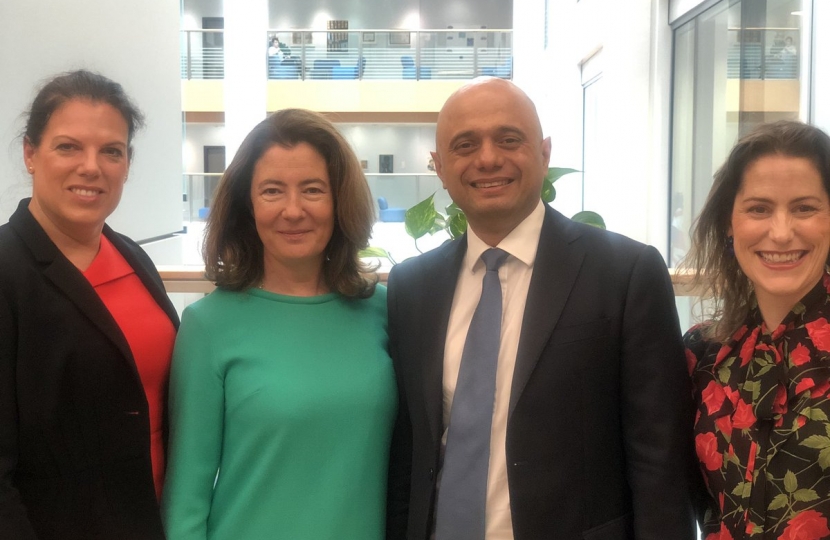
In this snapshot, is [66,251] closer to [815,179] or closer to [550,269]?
[550,269]

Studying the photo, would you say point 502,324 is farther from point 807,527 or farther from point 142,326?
point 142,326

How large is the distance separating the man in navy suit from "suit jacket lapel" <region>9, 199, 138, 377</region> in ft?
2.46

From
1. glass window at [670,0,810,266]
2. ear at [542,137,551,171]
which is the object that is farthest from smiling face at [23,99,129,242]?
glass window at [670,0,810,266]

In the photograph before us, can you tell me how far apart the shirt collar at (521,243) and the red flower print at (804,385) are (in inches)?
25.5

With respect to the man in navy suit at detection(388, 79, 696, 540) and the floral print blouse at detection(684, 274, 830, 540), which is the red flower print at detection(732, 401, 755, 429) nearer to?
the floral print blouse at detection(684, 274, 830, 540)

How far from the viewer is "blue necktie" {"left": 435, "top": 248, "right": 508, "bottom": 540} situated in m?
1.75

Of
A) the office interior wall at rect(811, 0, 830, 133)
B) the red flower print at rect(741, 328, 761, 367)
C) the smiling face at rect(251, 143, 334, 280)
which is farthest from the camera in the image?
the office interior wall at rect(811, 0, 830, 133)

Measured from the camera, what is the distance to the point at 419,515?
1866mm

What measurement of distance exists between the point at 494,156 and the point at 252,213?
0.72m

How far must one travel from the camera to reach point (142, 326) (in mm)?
2029

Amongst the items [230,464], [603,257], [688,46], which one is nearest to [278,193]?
[230,464]

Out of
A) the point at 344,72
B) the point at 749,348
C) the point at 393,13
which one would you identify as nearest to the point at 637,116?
the point at 749,348

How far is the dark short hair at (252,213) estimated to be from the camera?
6.70 feet

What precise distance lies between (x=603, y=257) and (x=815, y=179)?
49cm
